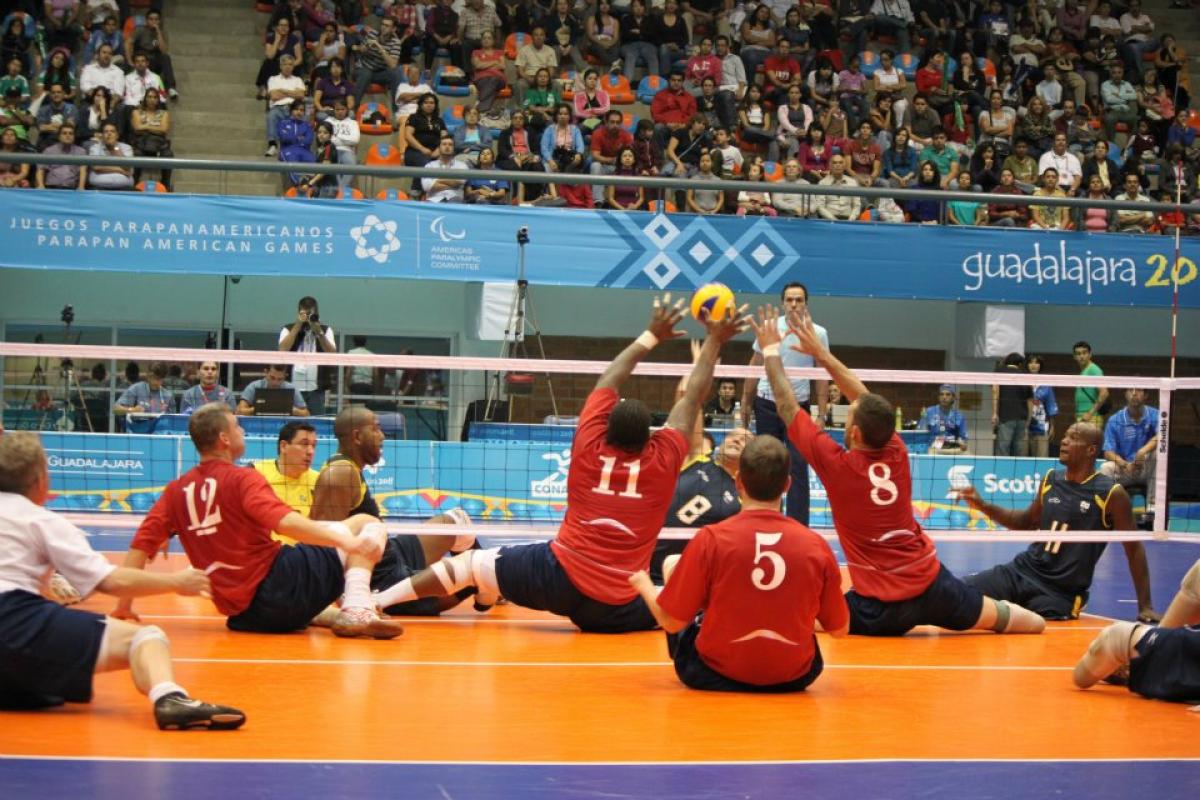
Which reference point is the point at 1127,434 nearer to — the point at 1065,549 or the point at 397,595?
the point at 1065,549

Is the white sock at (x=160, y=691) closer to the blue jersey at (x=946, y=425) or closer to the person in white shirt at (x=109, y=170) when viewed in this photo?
the blue jersey at (x=946, y=425)

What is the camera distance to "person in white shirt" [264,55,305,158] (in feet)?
67.1

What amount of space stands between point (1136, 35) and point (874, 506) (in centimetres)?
2125

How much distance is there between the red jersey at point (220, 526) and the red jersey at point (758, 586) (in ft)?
7.24

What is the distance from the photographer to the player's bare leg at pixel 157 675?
5.25 metres

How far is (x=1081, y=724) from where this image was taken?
604 centimetres

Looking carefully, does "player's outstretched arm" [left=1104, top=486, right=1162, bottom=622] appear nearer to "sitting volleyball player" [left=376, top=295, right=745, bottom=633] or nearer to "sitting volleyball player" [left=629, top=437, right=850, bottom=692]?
"sitting volleyball player" [left=376, top=295, right=745, bottom=633]

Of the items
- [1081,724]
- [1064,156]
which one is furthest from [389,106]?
[1081,724]

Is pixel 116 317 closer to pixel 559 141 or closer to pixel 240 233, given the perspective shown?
pixel 240 233

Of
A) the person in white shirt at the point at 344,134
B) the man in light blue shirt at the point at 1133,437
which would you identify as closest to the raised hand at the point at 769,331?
the man in light blue shirt at the point at 1133,437

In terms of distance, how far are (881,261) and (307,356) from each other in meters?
11.2

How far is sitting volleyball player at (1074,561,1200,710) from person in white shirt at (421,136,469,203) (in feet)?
42.5

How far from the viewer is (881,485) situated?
762 cm

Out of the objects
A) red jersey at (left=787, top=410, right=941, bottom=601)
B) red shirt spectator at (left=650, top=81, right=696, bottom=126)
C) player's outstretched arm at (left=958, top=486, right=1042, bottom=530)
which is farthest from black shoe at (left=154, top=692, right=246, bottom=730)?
red shirt spectator at (left=650, top=81, right=696, bottom=126)
